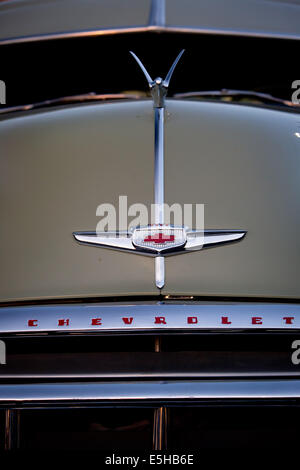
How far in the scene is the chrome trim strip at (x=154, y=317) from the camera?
1.61 meters

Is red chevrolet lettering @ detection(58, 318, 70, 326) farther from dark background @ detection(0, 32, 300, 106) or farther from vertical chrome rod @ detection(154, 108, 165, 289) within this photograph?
dark background @ detection(0, 32, 300, 106)

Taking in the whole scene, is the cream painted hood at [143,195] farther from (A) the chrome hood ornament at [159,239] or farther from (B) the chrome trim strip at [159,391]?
(B) the chrome trim strip at [159,391]

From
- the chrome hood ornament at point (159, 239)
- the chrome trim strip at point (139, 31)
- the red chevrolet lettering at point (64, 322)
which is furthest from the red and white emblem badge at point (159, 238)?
the chrome trim strip at point (139, 31)

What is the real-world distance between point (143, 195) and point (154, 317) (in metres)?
0.39

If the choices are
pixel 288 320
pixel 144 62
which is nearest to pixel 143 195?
pixel 288 320

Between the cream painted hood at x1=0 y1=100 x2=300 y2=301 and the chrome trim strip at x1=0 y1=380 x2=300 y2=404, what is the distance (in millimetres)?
257

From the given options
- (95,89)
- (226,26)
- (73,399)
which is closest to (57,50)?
(95,89)

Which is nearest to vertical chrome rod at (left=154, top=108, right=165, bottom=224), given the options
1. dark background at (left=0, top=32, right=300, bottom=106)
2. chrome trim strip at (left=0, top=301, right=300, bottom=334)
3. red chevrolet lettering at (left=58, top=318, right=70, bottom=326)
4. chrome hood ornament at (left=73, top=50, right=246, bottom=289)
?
chrome hood ornament at (left=73, top=50, right=246, bottom=289)

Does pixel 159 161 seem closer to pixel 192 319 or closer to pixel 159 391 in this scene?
pixel 192 319

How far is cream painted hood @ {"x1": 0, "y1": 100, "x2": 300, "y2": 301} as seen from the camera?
171 cm

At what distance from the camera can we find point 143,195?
179cm

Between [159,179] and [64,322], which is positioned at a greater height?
[159,179]
